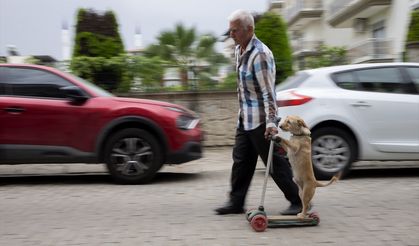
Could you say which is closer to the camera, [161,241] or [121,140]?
[161,241]

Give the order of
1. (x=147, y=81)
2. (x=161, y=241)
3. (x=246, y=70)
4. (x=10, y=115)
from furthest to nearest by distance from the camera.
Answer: (x=147, y=81), (x=10, y=115), (x=246, y=70), (x=161, y=241)

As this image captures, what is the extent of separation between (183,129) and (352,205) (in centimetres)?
263

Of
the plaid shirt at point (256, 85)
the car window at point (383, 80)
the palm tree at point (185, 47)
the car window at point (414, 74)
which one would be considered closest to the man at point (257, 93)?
the plaid shirt at point (256, 85)

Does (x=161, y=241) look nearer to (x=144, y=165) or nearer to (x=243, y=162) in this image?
(x=243, y=162)

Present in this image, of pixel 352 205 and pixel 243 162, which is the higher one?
pixel 243 162

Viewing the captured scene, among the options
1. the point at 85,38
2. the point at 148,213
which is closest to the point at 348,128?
the point at 148,213

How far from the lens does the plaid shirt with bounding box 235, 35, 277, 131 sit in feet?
15.3

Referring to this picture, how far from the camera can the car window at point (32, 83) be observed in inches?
284

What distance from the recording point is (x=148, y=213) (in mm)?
5367

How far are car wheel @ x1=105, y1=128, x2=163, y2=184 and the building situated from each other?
6139mm

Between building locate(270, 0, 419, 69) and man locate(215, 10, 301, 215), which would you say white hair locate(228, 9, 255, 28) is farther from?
building locate(270, 0, 419, 69)

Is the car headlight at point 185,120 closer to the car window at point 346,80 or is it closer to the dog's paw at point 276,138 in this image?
the car window at point 346,80

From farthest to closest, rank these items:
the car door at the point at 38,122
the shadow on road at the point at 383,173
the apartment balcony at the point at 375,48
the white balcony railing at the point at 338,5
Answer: the white balcony railing at the point at 338,5 → the apartment balcony at the point at 375,48 → the shadow on road at the point at 383,173 → the car door at the point at 38,122

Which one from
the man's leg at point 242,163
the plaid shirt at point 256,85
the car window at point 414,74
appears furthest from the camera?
the car window at point 414,74
